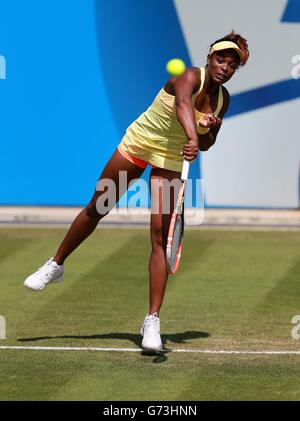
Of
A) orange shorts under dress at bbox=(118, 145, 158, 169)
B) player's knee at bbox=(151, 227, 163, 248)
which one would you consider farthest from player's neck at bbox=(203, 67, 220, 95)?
player's knee at bbox=(151, 227, 163, 248)

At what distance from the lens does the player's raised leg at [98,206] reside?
7.99m

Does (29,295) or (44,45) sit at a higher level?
(44,45)

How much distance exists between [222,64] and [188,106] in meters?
0.38

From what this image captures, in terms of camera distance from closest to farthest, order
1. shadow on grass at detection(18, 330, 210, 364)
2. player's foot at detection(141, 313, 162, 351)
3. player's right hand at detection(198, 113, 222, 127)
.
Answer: player's right hand at detection(198, 113, 222, 127), player's foot at detection(141, 313, 162, 351), shadow on grass at detection(18, 330, 210, 364)

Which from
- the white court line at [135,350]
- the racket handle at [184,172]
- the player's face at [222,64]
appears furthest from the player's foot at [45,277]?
the player's face at [222,64]

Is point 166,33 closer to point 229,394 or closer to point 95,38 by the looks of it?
point 95,38

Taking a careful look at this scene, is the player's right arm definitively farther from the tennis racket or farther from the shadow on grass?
the shadow on grass

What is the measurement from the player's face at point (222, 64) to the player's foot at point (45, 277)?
172 cm

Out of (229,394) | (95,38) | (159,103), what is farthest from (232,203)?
(229,394)

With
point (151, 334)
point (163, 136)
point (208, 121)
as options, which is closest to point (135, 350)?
point (151, 334)

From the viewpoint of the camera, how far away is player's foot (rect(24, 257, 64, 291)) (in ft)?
26.8

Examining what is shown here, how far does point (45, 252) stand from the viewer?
11375mm

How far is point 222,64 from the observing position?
300 inches

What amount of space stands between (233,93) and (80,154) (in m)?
1.75
